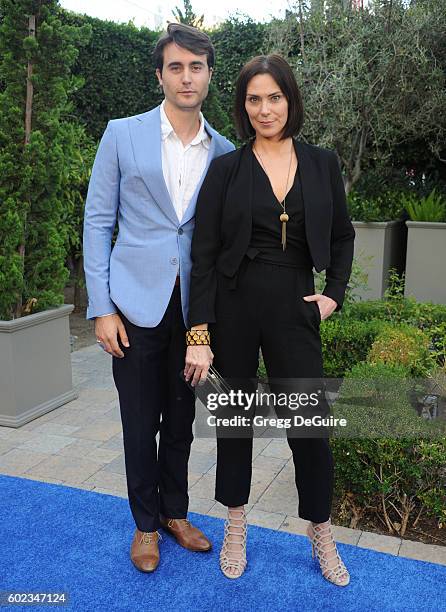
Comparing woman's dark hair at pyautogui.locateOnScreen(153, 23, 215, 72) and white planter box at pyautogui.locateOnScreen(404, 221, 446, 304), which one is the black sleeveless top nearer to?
woman's dark hair at pyautogui.locateOnScreen(153, 23, 215, 72)

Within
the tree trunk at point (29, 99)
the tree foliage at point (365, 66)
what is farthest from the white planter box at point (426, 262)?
the tree trunk at point (29, 99)

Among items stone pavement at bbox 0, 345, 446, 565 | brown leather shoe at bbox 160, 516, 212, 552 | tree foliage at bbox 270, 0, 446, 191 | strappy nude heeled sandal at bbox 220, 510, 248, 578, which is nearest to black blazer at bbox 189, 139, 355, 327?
strappy nude heeled sandal at bbox 220, 510, 248, 578

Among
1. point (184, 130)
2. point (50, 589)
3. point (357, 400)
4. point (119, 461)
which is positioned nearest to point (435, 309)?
point (357, 400)

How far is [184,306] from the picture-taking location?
2.25 metres

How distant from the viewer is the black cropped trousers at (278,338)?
215 cm

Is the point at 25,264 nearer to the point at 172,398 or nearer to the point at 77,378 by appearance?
the point at 77,378

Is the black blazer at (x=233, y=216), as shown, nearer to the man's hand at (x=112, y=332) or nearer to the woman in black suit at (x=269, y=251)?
the woman in black suit at (x=269, y=251)

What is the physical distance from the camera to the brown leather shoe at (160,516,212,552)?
98.7 inches

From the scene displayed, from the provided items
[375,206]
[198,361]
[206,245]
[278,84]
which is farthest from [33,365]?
[375,206]

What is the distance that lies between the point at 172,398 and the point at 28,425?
1.86 meters

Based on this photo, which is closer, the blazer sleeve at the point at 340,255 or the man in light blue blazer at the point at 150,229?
the man in light blue blazer at the point at 150,229

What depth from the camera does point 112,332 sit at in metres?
2.22

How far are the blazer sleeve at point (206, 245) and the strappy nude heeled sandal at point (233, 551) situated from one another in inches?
33.1

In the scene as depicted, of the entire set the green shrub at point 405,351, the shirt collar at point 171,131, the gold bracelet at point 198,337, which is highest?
the shirt collar at point 171,131
